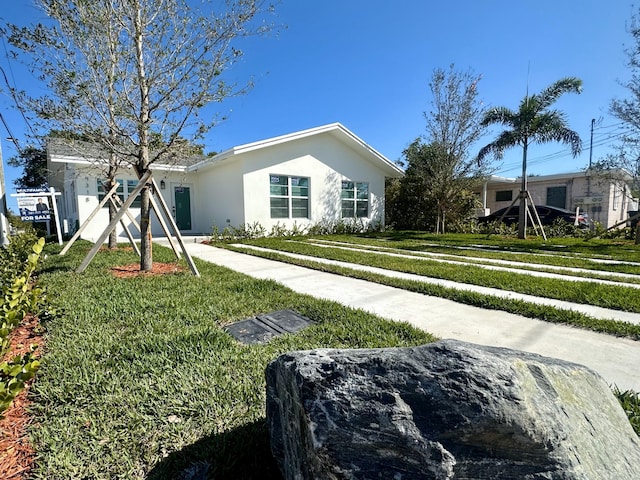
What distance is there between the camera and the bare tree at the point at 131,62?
4.89 meters

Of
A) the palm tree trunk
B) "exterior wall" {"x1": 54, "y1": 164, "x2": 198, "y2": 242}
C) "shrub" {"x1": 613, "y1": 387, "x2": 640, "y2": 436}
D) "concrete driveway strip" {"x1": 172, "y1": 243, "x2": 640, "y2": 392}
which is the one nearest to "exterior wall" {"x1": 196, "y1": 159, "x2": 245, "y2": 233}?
"exterior wall" {"x1": 54, "y1": 164, "x2": 198, "y2": 242}

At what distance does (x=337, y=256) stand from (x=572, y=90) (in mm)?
11580

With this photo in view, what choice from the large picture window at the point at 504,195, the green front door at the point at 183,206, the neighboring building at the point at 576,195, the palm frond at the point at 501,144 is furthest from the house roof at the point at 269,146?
the large picture window at the point at 504,195

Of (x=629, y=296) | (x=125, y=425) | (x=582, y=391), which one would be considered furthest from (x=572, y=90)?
(x=125, y=425)

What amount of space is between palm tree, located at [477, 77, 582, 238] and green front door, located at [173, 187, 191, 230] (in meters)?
14.1

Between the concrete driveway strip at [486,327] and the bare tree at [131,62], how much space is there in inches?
138

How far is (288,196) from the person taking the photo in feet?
45.3

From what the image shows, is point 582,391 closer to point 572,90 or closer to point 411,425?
point 411,425

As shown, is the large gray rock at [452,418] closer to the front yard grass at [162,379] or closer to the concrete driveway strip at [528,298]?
the front yard grass at [162,379]

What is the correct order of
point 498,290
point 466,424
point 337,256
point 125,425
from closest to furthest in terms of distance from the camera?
point 466,424 → point 125,425 → point 498,290 → point 337,256

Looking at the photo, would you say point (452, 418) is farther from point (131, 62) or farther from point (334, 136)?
point (334, 136)

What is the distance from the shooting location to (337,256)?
7871mm

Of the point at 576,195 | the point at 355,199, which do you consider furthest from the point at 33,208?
the point at 576,195

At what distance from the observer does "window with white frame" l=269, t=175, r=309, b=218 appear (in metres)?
13.3
